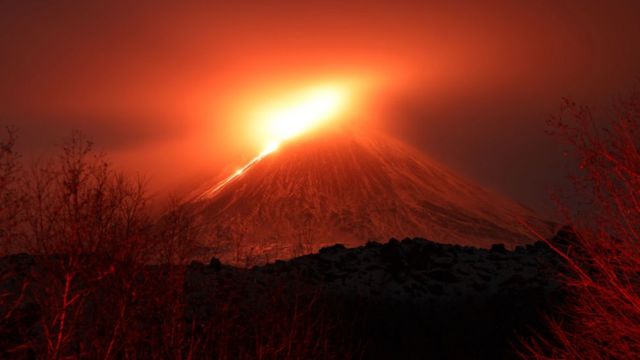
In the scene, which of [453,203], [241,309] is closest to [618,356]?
[241,309]

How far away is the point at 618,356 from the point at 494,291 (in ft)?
96.5

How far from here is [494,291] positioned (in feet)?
122

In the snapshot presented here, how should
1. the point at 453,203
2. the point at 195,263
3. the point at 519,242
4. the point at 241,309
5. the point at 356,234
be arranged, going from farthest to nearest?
the point at 453,203 < the point at 519,242 < the point at 356,234 < the point at 195,263 < the point at 241,309

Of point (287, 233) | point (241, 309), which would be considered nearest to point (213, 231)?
point (287, 233)

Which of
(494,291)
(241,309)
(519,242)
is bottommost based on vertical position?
(519,242)

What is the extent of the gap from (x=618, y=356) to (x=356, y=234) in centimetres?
7711

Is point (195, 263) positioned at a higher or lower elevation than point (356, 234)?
higher

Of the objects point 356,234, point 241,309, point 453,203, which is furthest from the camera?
point 453,203

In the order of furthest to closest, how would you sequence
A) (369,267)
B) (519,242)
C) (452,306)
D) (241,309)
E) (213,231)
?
(519,242), (213,231), (369,267), (452,306), (241,309)

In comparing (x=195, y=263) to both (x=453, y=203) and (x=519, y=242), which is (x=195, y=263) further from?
(x=453, y=203)

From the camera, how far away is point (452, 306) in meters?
35.6

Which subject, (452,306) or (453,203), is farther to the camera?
(453,203)

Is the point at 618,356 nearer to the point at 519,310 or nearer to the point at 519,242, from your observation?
the point at 519,310

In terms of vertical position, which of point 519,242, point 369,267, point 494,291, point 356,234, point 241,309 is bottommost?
point 519,242
